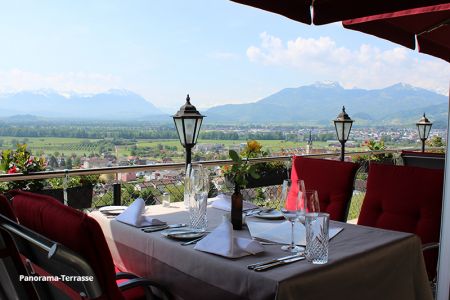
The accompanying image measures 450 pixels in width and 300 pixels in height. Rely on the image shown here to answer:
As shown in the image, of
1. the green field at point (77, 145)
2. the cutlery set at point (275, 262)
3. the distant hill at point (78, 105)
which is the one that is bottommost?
the cutlery set at point (275, 262)

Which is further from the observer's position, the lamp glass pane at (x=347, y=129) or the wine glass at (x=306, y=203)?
the lamp glass pane at (x=347, y=129)

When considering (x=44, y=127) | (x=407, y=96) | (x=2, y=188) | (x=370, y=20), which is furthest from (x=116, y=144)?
(x=407, y=96)

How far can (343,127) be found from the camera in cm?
596

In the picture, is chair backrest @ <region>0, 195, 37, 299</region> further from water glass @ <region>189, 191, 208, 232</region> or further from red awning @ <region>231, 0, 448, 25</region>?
red awning @ <region>231, 0, 448, 25</region>

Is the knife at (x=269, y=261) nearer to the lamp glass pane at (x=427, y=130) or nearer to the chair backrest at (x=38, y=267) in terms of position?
the chair backrest at (x=38, y=267)

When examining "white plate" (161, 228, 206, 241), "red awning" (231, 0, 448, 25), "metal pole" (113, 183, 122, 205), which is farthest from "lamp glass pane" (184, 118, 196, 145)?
"white plate" (161, 228, 206, 241)

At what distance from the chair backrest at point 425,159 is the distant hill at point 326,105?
3.91 m

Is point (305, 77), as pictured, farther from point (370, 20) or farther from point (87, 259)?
point (87, 259)

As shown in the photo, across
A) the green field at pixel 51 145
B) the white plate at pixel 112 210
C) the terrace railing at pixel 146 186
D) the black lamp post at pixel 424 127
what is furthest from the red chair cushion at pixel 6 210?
the black lamp post at pixel 424 127

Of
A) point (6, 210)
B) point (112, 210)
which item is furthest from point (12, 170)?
point (6, 210)

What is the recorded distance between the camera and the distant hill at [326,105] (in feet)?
31.0

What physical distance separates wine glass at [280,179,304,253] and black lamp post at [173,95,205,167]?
206cm

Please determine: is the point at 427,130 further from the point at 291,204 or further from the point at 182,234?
the point at 182,234

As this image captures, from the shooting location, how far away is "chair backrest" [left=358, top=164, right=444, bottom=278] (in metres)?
2.63
